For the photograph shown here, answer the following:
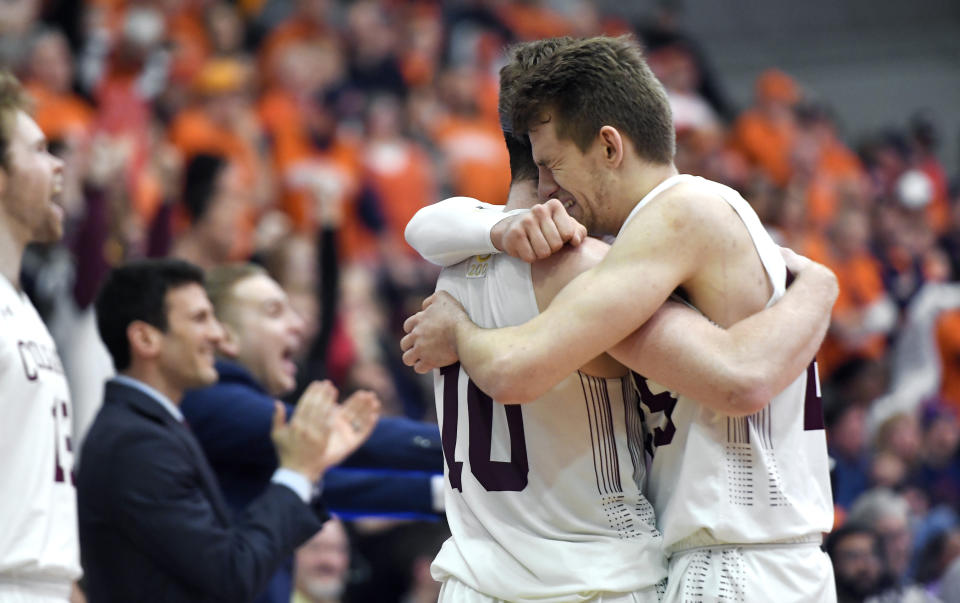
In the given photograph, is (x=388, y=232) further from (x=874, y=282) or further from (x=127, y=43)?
(x=874, y=282)

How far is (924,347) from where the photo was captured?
1081cm

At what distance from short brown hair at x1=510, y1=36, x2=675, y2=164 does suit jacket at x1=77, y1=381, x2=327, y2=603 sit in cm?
206

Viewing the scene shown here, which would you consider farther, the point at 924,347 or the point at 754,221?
the point at 924,347

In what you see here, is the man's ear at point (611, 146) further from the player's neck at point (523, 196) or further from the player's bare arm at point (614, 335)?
the player's neck at point (523, 196)

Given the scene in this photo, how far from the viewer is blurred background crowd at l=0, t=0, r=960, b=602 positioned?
7.17 m

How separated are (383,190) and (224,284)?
5508mm

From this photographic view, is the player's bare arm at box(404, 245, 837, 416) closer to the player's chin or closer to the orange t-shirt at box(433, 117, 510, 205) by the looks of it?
the player's chin

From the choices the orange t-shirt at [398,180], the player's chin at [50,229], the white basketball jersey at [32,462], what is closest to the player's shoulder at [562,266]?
the white basketball jersey at [32,462]

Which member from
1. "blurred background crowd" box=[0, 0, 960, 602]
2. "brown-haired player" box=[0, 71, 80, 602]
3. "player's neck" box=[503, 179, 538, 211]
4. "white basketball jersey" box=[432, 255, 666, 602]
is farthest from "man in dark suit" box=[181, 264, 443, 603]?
"player's neck" box=[503, 179, 538, 211]

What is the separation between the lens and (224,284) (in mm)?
5750

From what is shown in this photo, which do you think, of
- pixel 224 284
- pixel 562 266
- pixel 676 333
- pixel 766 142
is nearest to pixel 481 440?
pixel 562 266

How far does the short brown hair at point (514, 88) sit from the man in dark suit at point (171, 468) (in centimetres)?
161

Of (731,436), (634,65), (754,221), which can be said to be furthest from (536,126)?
(731,436)

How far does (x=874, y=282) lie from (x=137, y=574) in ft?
29.9
